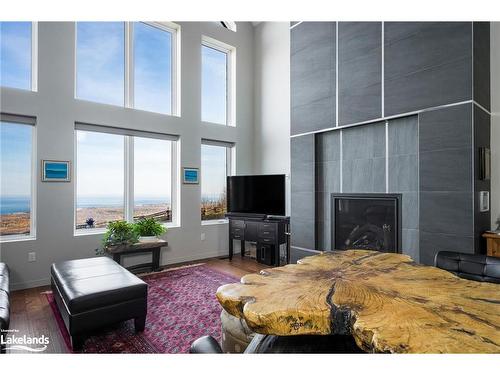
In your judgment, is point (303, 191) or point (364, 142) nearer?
point (364, 142)

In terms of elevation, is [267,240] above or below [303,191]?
below

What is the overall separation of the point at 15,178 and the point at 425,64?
4.96m

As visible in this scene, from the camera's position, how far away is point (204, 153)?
17.7 feet

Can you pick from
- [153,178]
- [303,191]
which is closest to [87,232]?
[153,178]

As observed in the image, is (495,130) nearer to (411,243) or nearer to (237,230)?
(411,243)

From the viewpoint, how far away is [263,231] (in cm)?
461

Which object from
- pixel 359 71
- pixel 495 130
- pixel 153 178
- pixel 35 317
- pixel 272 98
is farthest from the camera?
pixel 272 98

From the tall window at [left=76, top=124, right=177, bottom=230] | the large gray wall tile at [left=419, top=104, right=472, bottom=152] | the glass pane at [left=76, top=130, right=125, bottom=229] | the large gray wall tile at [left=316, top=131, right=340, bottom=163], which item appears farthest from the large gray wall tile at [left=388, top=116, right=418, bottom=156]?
the glass pane at [left=76, top=130, right=125, bottom=229]

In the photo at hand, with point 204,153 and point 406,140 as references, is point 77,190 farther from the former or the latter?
point 406,140

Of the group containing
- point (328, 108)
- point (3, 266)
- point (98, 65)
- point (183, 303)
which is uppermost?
point (98, 65)

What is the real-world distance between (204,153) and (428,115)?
11.9ft
